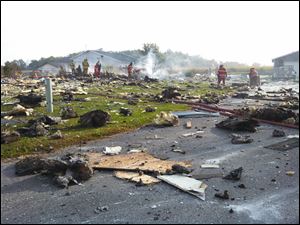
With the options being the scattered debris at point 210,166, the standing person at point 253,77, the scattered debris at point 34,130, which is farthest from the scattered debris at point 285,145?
the standing person at point 253,77

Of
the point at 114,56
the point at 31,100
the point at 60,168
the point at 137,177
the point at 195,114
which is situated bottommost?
the point at 137,177

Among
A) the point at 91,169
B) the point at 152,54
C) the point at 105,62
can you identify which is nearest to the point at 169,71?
the point at 152,54

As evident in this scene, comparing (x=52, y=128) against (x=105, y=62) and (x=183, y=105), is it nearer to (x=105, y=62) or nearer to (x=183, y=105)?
(x=183, y=105)

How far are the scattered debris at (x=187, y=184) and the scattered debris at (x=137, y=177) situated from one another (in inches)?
6.6

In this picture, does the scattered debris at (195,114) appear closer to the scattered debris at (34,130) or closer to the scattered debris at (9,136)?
the scattered debris at (34,130)

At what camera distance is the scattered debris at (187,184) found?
217 inches

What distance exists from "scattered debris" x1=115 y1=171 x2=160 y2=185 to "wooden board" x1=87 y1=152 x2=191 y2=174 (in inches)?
6.6

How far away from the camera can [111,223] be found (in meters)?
4.70

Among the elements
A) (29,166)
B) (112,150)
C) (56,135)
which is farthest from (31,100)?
(29,166)

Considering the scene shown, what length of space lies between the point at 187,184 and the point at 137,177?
870mm

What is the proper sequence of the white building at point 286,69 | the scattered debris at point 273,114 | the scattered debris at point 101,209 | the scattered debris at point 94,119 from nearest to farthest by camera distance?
the scattered debris at point 101,209
the scattered debris at point 94,119
the scattered debris at point 273,114
the white building at point 286,69

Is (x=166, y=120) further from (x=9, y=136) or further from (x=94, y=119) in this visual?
(x=9, y=136)

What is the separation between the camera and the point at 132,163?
6.95 metres

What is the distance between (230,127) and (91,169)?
182 inches
